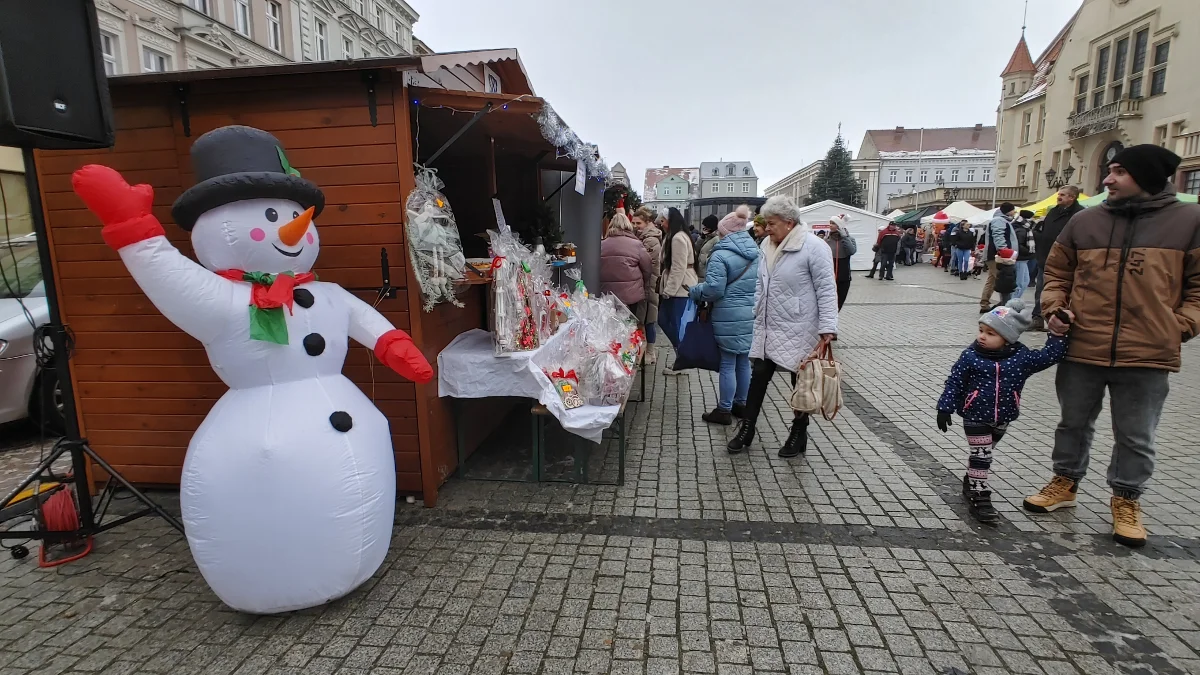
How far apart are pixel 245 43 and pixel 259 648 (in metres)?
26.6

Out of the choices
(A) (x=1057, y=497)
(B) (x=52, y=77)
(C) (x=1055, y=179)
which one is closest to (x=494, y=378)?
(B) (x=52, y=77)

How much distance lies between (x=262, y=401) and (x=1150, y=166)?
4288mm

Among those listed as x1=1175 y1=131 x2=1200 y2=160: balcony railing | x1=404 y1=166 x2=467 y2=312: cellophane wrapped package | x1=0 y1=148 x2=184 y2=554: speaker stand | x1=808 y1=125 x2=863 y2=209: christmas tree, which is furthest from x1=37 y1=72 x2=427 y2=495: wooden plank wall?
x1=808 y1=125 x2=863 y2=209: christmas tree

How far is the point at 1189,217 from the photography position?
9.52ft

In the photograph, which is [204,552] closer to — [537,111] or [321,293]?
[321,293]

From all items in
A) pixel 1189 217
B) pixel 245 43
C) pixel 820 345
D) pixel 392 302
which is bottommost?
pixel 820 345

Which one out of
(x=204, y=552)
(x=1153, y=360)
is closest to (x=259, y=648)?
(x=204, y=552)

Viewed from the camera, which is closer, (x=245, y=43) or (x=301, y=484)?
(x=301, y=484)

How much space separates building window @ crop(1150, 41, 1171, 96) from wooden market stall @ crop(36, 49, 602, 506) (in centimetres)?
3382

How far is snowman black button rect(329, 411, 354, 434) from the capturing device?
8.45 feet

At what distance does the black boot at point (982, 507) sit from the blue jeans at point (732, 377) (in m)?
1.94

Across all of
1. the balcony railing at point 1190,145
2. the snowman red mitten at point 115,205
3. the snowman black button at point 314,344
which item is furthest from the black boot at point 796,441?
the balcony railing at point 1190,145

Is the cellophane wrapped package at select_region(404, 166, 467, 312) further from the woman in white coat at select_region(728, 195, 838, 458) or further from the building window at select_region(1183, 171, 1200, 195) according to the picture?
the building window at select_region(1183, 171, 1200, 195)

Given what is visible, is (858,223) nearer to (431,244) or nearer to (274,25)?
(274,25)
